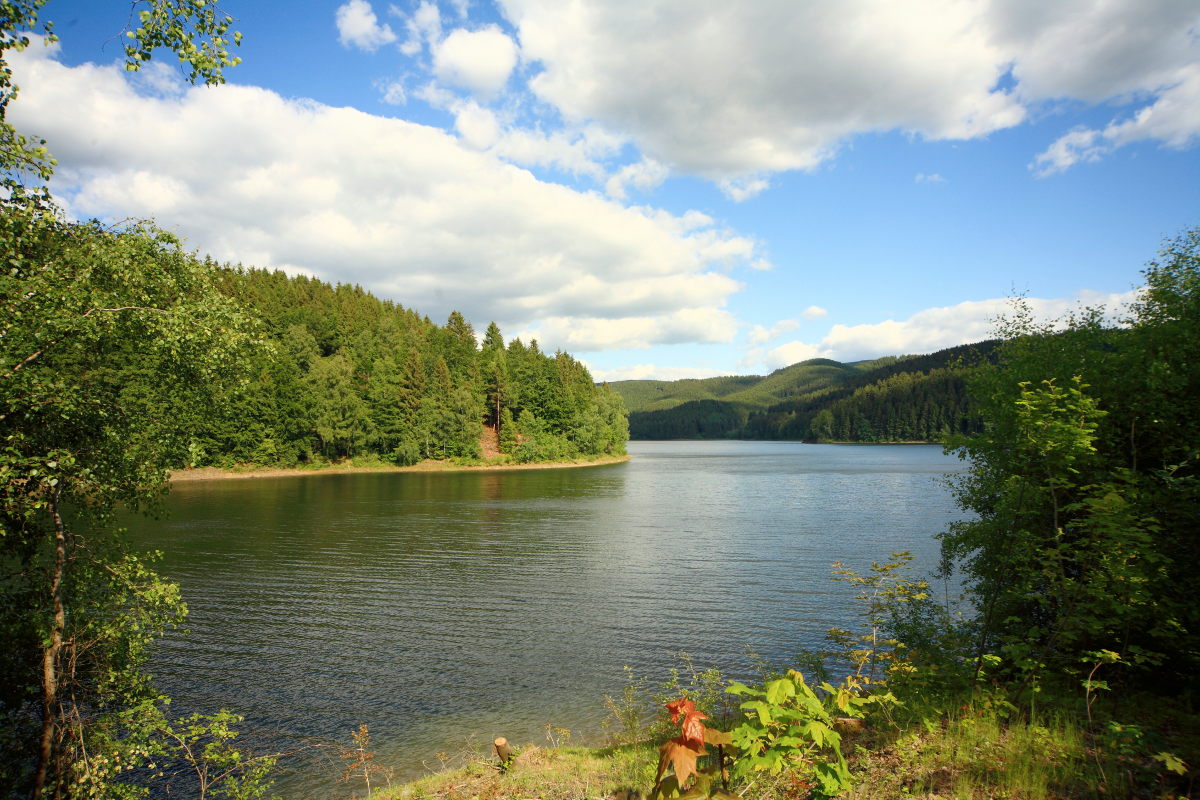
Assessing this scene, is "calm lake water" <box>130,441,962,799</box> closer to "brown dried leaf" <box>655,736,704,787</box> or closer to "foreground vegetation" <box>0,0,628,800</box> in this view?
"foreground vegetation" <box>0,0,628,800</box>

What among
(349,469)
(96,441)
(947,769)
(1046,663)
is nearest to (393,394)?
(349,469)

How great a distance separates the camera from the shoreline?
72.8 m

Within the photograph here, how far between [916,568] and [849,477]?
50164 mm

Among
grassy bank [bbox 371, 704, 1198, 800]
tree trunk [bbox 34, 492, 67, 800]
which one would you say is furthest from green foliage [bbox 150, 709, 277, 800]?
grassy bank [bbox 371, 704, 1198, 800]

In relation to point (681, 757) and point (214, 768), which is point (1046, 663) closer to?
point (681, 757)

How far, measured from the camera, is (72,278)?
818cm

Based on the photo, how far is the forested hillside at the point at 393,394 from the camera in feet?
272

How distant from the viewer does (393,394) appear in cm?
9200

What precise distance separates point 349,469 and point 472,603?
2824 inches

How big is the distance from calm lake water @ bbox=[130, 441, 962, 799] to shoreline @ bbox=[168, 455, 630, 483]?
96.7 feet

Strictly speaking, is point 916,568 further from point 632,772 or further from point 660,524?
point 632,772

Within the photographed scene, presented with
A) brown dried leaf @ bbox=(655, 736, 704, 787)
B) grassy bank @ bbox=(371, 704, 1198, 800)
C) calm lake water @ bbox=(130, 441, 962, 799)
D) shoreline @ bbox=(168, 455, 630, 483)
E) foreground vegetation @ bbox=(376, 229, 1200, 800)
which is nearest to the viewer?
brown dried leaf @ bbox=(655, 736, 704, 787)

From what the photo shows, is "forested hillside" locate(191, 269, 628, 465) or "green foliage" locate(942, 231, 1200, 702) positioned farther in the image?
"forested hillside" locate(191, 269, 628, 465)

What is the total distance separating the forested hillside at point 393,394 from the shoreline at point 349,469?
4.66ft
